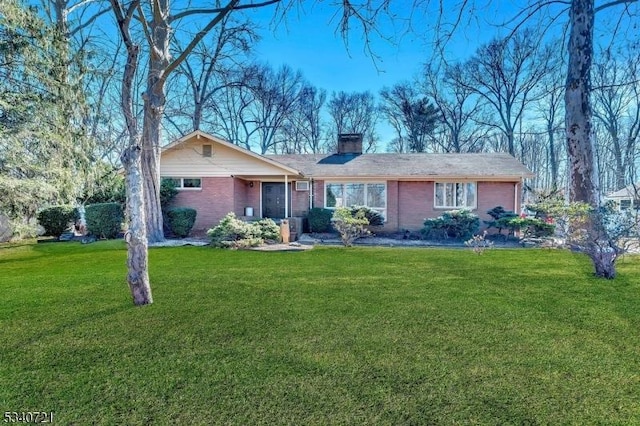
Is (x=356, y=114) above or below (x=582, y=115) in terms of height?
above

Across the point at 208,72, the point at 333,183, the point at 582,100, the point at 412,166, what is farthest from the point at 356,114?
the point at 582,100

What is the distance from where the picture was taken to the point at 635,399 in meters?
2.59

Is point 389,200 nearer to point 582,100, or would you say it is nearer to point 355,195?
point 355,195

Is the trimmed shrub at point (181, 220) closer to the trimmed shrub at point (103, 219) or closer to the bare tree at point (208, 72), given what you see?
the trimmed shrub at point (103, 219)

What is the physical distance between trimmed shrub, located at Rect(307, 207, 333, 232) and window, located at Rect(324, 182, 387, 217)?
1060mm

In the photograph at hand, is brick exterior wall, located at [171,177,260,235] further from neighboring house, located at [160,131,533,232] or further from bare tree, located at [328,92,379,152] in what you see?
bare tree, located at [328,92,379,152]

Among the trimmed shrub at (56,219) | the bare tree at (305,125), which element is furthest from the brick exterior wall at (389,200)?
the bare tree at (305,125)

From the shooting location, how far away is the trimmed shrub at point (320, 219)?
1559 centimetres

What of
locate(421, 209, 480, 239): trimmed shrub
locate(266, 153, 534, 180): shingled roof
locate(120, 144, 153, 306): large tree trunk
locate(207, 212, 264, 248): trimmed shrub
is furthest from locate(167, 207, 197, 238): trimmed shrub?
locate(421, 209, 480, 239): trimmed shrub

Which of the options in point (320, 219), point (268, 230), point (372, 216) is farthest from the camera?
point (320, 219)

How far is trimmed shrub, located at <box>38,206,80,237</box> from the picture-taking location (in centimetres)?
1392

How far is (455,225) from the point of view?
14.0 meters

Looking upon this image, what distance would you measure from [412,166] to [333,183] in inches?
152

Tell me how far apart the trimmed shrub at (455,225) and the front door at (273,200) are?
7070 mm
